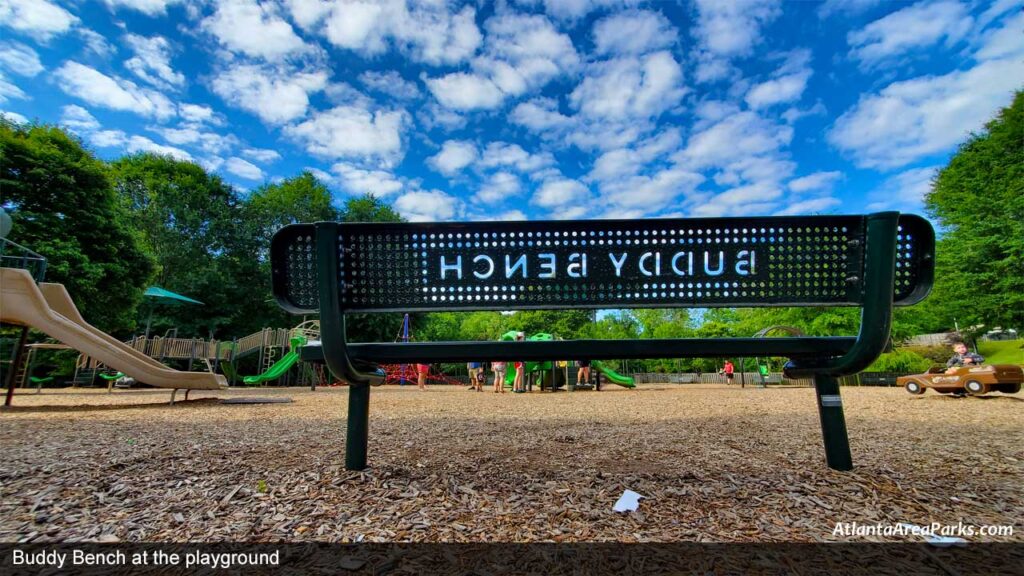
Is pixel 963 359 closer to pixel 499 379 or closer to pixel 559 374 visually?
pixel 559 374

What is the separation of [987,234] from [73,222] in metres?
41.4

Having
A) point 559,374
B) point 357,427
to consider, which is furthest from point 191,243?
point 357,427

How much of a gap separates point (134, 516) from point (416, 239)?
163 cm

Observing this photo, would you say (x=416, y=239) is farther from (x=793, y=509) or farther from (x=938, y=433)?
(x=938, y=433)

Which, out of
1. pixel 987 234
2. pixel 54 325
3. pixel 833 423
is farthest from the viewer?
pixel 987 234

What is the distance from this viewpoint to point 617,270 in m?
2.14

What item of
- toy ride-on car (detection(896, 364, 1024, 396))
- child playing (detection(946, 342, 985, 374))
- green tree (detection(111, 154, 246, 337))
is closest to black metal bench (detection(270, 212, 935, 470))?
toy ride-on car (detection(896, 364, 1024, 396))

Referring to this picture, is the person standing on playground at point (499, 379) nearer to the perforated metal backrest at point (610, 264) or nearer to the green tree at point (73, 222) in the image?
the perforated metal backrest at point (610, 264)

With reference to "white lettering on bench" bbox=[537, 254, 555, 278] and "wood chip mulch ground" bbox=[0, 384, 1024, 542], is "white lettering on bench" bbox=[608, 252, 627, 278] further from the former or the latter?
"wood chip mulch ground" bbox=[0, 384, 1024, 542]

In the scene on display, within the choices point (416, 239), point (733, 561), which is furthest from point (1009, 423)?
point (416, 239)

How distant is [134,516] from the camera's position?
1861 mm

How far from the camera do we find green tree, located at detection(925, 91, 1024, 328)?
21.3 metres

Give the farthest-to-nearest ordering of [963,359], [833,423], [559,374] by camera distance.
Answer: [559,374], [963,359], [833,423]

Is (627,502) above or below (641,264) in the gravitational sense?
below
